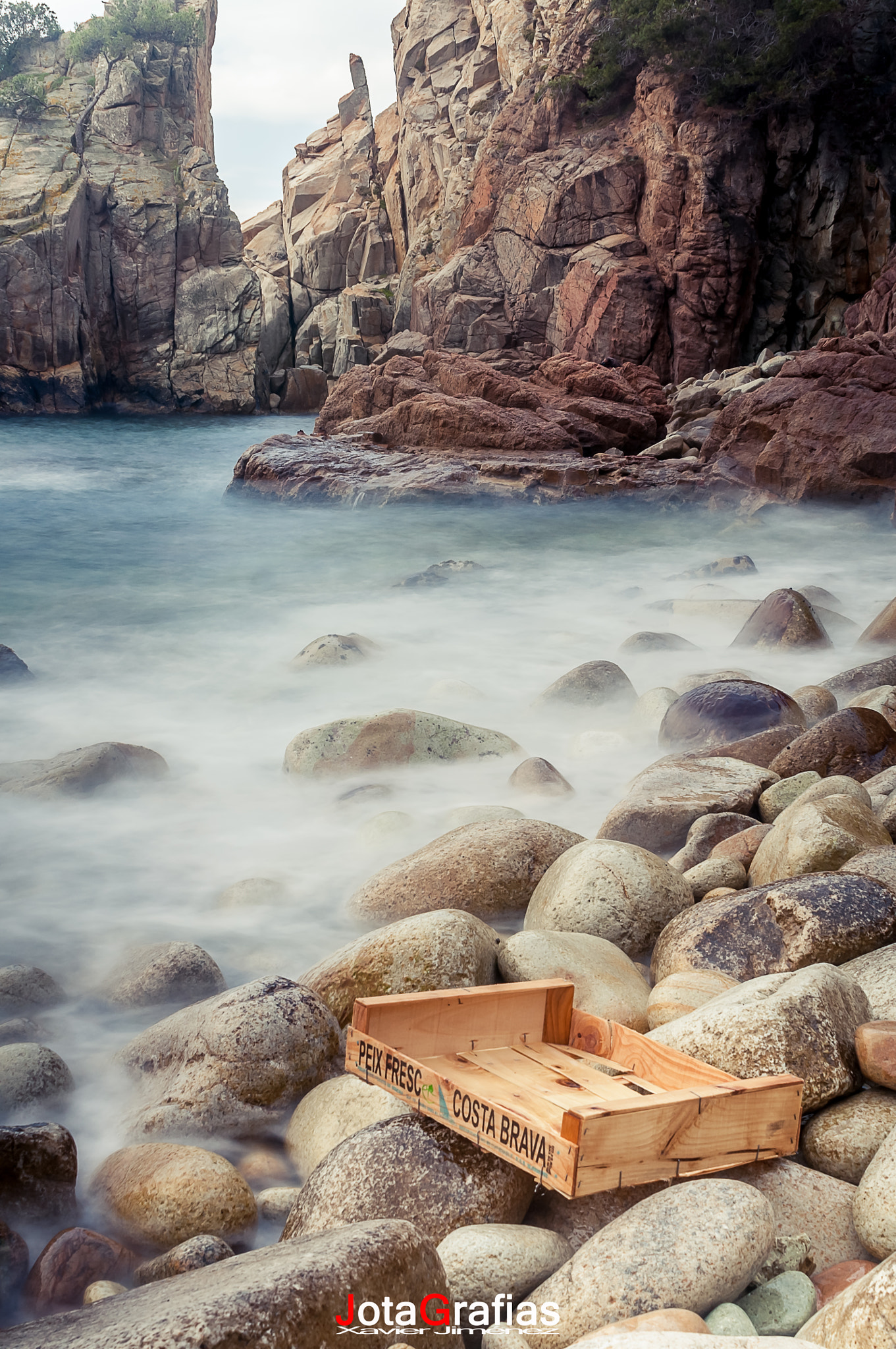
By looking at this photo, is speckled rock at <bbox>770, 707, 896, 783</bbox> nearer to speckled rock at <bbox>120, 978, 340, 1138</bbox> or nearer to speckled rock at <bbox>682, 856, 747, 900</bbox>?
speckled rock at <bbox>682, 856, 747, 900</bbox>

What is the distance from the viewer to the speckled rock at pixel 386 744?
521cm

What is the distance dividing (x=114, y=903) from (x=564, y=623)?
17.4 feet

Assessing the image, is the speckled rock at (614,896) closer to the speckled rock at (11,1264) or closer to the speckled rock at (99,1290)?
the speckled rock at (99,1290)

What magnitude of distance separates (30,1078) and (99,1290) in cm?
86

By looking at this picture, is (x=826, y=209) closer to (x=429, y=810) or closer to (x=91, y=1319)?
(x=429, y=810)

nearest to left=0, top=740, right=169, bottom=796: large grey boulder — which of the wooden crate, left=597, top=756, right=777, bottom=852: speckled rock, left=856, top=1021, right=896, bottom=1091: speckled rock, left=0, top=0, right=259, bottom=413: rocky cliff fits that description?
left=597, top=756, right=777, bottom=852: speckled rock

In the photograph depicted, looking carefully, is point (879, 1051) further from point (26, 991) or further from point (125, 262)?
point (125, 262)

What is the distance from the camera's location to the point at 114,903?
13.1 feet

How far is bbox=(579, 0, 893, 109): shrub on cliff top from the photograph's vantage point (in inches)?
822

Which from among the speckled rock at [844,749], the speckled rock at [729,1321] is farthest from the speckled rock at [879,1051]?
the speckled rock at [844,749]

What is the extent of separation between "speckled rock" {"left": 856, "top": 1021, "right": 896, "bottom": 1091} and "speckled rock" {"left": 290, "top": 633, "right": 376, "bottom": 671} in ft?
17.5

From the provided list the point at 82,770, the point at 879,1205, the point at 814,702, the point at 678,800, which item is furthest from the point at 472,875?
the point at 814,702

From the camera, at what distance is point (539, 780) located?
4.86m

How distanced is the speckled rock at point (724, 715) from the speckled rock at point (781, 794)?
837 mm
